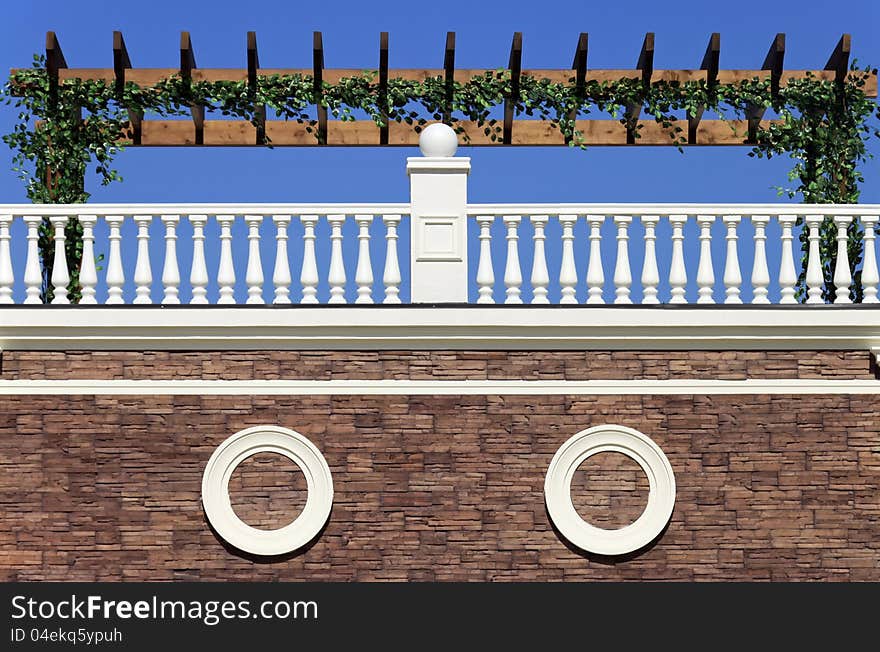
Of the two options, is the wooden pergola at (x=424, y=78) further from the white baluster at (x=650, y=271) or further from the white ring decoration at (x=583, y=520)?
the white ring decoration at (x=583, y=520)

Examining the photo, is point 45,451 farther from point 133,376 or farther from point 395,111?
point 395,111

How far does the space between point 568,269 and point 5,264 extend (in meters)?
4.38

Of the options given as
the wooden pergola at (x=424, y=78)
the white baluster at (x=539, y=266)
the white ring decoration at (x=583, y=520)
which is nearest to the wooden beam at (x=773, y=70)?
the wooden pergola at (x=424, y=78)

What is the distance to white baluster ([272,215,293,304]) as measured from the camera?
35.4ft

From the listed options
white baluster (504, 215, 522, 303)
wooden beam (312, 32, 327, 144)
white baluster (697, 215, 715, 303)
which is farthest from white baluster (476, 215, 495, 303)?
wooden beam (312, 32, 327, 144)

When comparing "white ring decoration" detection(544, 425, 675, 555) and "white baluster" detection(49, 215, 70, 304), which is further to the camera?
"white baluster" detection(49, 215, 70, 304)

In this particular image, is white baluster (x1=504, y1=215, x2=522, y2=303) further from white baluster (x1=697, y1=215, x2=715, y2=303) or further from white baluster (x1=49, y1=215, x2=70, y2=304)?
white baluster (x1=49, y1=215, x2=70, y2=304)

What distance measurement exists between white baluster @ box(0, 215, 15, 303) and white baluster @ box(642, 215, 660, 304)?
4915 mm

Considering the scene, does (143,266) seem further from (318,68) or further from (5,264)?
(318,68)

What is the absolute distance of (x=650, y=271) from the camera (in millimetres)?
10891

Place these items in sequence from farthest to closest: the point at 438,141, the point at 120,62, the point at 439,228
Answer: the point at 120,62, the point at 438,141, the point at 439,228

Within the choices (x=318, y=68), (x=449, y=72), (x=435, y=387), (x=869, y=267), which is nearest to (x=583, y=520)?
(x=435, y=387)

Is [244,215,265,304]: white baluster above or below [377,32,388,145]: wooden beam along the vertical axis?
below
